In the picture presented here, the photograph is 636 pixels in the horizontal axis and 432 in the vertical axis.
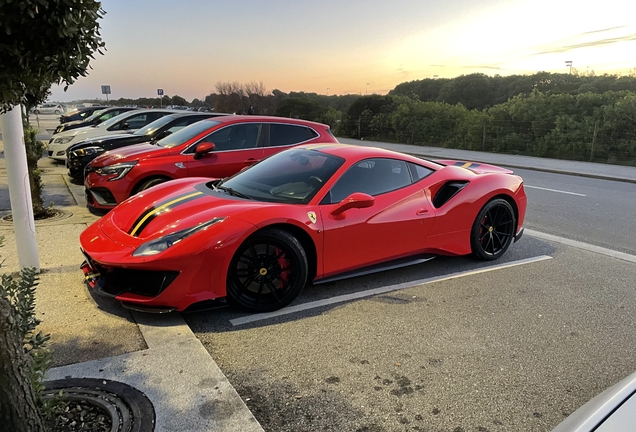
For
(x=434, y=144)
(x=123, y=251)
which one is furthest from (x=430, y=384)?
(x=434, y=144)

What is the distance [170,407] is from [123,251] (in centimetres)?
143

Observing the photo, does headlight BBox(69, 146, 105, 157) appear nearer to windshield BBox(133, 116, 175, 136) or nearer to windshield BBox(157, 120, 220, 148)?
windshield BBox(133, 116, 175, 136)

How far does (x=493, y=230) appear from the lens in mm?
5406

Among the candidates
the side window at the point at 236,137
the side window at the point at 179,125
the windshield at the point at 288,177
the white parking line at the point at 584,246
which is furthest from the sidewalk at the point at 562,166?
the windshield at the point at 288,177

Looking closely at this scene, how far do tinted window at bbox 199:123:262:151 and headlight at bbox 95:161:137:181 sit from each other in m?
1.10

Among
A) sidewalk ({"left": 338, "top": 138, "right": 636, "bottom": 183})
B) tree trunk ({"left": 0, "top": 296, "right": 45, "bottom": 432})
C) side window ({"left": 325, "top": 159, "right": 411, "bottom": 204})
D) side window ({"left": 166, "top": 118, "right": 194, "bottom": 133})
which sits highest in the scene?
side window ({"left": 166, "top": 118, "right": 194, "bottom": 133})

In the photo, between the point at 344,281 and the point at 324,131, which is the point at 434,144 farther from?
the point at 344,281

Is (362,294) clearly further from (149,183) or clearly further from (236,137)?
(236,137)

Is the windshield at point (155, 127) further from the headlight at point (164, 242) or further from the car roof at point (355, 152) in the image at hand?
the headlight at point (164, 242)

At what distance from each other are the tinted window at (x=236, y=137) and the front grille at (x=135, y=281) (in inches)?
153

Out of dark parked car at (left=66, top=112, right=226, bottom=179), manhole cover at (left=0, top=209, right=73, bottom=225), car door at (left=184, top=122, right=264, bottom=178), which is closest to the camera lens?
manhole cover at (left=0, top=209, right=73, bottom=225)

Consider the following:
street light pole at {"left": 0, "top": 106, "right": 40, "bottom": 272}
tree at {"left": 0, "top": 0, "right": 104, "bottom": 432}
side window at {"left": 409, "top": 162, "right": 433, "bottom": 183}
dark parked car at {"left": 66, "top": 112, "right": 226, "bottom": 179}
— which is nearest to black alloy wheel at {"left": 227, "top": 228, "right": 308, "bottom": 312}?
side window at {"left": 409, "top": 162, "right": 433, "bottom": 183}

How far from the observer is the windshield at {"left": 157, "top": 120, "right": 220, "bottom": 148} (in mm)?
7184

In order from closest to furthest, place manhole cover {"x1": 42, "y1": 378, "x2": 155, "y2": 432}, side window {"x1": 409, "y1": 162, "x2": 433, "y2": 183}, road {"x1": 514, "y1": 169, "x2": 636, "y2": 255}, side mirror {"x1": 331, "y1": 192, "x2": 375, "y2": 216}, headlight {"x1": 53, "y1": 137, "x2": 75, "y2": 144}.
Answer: manhole cover {"x1": 42, "y1": 378, "x2": 155, "y2": 432} → side mirror {"x1": 331, "y1": 192, "x2": 375, "y2": 216} → side window {"x1": 409, "y1": 162, "x2": 433, "y2": 183} → road {"x1": 514, "y1": 169, "x2": 636, "y2": 255} → headlight {"x1": 53, "y1": 137, "x2": 75, "y2": 144}
